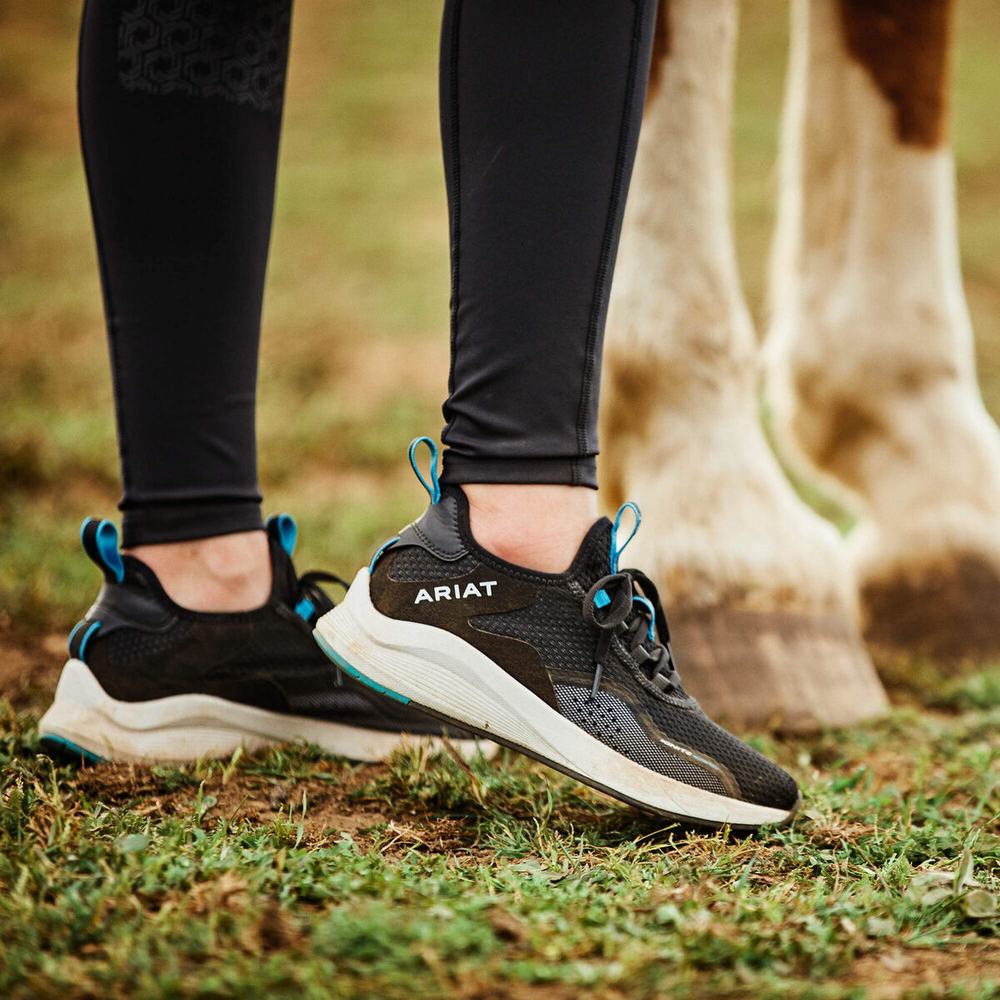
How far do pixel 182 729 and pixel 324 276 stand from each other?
5265mm

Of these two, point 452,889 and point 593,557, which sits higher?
point 593,557

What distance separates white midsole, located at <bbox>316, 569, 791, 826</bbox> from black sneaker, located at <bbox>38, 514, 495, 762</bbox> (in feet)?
0.65

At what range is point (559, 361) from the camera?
3.26ft

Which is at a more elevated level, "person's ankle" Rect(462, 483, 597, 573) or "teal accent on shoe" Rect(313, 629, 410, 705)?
"person's ankle" Rect(462, 483, 597, 573)

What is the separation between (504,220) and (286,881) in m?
0.59

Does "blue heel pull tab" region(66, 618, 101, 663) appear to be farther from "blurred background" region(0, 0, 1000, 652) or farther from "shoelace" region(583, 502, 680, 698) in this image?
"shoelace" region(583, 502, 680, 698)

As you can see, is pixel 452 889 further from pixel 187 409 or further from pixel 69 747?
pixel 187 409

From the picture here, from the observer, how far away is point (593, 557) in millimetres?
1041

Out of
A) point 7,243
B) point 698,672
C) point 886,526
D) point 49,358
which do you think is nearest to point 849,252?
point 886,526

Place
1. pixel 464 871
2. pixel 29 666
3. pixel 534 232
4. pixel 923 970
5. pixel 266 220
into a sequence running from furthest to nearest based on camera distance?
pixel 29 666, pixel 266 220, pixel 534 232, pixel 464 871, pixel 923 970

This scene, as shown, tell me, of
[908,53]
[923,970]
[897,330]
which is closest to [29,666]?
[923,970]

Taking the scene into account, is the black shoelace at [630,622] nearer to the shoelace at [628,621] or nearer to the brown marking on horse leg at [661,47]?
the shoelace at [628,621]

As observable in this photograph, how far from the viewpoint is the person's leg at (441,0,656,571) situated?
97cm

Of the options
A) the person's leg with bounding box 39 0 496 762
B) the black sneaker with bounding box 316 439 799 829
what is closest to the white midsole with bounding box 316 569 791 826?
the black sneaker with bounding box 316 439 799 829
